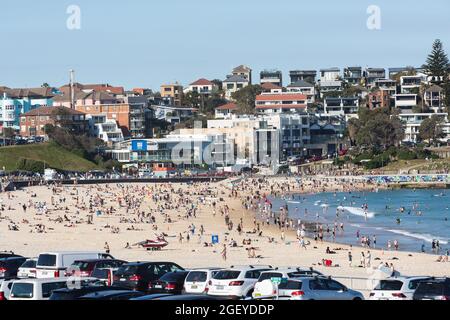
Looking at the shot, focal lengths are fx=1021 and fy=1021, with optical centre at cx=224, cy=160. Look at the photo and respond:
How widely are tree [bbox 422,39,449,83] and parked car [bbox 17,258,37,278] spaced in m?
115

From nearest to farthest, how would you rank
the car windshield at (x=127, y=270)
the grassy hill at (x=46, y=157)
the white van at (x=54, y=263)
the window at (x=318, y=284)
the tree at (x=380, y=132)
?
the window at (x=318, y=284) → the car windshield at (x=127, y=270) → the white van at (x=54, y=263) → the grassy hill at (x=46, y=157) → the tree at (x=380, y=132)

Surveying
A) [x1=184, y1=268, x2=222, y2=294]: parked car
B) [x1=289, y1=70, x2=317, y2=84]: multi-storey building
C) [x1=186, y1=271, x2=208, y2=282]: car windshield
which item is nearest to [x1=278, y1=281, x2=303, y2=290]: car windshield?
[x1=184, y1=268, x2=222, y2=294]: parked car

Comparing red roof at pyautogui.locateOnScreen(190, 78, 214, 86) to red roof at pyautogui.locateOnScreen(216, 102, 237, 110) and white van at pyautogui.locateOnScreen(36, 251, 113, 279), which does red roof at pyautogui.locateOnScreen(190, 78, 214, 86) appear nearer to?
red roof at pyautogui.locateOnScreen(216, 102, 237, 110)

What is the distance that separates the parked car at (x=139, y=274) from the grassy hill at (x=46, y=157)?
82.7 metres

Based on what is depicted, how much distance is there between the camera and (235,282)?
17.3 meters

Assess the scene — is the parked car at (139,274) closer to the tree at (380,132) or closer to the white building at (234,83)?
the tree at (380,132)

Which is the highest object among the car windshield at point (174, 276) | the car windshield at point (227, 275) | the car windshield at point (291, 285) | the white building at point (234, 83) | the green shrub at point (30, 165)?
the white building at point (234, 83)

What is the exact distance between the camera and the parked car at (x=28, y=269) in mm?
21016

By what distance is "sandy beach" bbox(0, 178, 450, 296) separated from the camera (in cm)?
3478

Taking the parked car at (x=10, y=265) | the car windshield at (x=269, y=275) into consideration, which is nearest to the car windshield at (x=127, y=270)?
the car windshield at (x=269, y=275)

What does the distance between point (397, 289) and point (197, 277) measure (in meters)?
3.80

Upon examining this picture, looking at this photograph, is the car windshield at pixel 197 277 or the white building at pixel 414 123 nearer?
the car windshield at pixel 197 277
